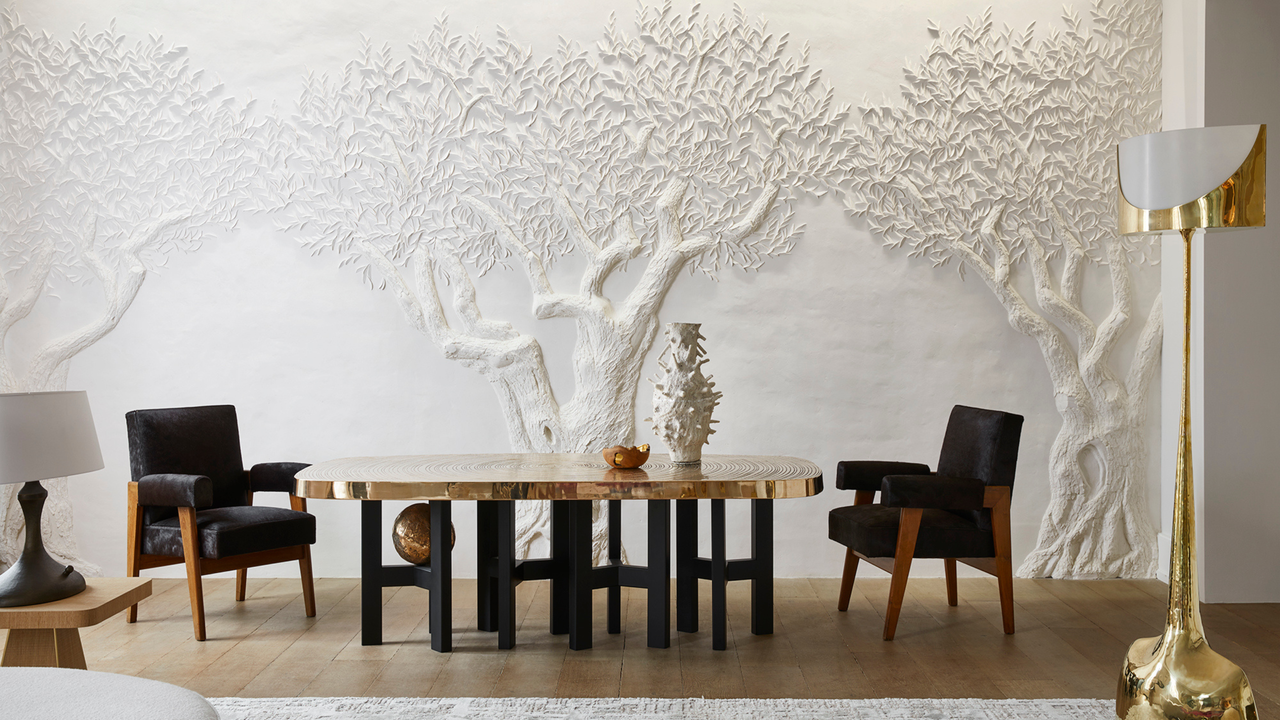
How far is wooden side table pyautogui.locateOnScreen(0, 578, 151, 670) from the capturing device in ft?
7.57

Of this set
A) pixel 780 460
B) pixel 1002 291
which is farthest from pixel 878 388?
pixel 780 460

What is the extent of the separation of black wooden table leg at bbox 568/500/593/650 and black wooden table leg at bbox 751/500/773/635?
61cm

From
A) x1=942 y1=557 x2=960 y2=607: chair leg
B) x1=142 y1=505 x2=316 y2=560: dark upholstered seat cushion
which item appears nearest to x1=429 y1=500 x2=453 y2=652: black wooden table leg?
x1=142 y1=505 x2=316 y2=560: dark upholstered seat cushion

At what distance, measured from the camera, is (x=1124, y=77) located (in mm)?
4445

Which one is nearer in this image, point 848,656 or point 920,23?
point 848,656

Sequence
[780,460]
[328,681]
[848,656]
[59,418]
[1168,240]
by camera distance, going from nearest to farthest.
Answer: [59,418] → [328,681] → [848,656] → [780,460] → [1168,240]

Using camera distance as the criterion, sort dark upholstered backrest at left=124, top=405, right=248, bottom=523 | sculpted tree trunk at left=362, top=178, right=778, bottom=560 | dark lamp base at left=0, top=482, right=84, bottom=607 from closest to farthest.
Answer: dark lamp base at left=0, top=482, right=84, bottom=607 → dark upholstered backrest at left=124, top=405, right=248, bottom=523 → sculpted tree trunk at left=362, top=178, right=778, bottom=560

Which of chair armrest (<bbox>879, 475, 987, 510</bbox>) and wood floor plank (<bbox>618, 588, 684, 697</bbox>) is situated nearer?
wood floor plank (<bbox>618, 588, 684, 697</bbox>)

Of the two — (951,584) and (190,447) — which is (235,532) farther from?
(951,584)

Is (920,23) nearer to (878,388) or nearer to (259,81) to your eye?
(878,388)

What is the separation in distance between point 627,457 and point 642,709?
91cm

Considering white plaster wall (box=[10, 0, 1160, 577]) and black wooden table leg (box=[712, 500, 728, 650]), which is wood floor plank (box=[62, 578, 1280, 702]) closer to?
black wooden table leg (box=[712, 500, 728, 650])

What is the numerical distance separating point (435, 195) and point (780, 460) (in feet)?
6.98

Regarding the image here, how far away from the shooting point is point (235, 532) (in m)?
3.42
